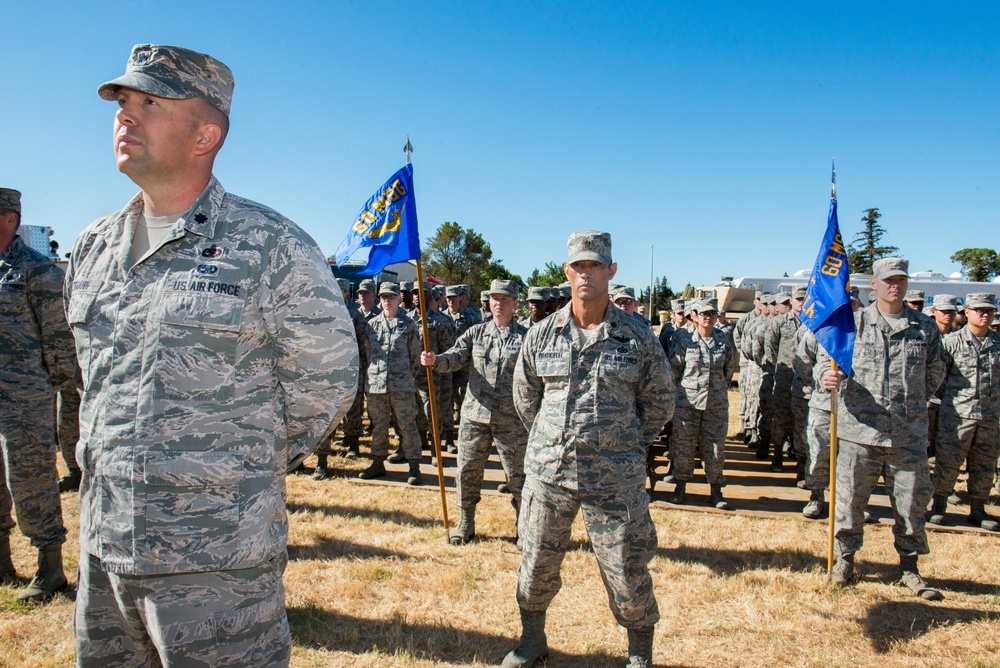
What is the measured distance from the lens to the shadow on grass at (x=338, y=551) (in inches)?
205

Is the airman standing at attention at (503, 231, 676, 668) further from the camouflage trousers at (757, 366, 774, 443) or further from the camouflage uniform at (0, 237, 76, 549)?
the camouflage trousers at (757, 366, 774, 443)

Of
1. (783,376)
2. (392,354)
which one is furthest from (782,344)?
(392,354)

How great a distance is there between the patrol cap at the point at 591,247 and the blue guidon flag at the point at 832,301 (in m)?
2.34

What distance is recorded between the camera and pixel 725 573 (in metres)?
5.01

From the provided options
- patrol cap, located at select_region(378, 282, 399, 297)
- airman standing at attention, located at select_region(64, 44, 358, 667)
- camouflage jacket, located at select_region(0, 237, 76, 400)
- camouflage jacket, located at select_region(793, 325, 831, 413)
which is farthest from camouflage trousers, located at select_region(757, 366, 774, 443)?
camouflage jacket, located at select_region(0, 237, 76, 400)

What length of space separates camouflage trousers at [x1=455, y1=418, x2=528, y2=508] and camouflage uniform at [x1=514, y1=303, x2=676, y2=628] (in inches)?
73.2

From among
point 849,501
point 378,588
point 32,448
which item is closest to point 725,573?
point 849,501

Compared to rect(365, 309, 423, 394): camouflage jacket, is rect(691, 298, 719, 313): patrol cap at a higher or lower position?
higher

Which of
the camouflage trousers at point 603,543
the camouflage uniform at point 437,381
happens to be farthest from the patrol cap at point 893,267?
the camouflage uniform at point 437,381

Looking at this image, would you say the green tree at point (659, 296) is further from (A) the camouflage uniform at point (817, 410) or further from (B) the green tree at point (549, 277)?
(A) the camouflage uniform at point (817, 410)

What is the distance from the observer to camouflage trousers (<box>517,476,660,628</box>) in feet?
10.7

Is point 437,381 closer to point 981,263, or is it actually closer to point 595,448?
point 595,448

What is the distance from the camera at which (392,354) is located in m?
7.79

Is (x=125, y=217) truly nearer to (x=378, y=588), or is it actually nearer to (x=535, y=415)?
(x=535, y=415)
